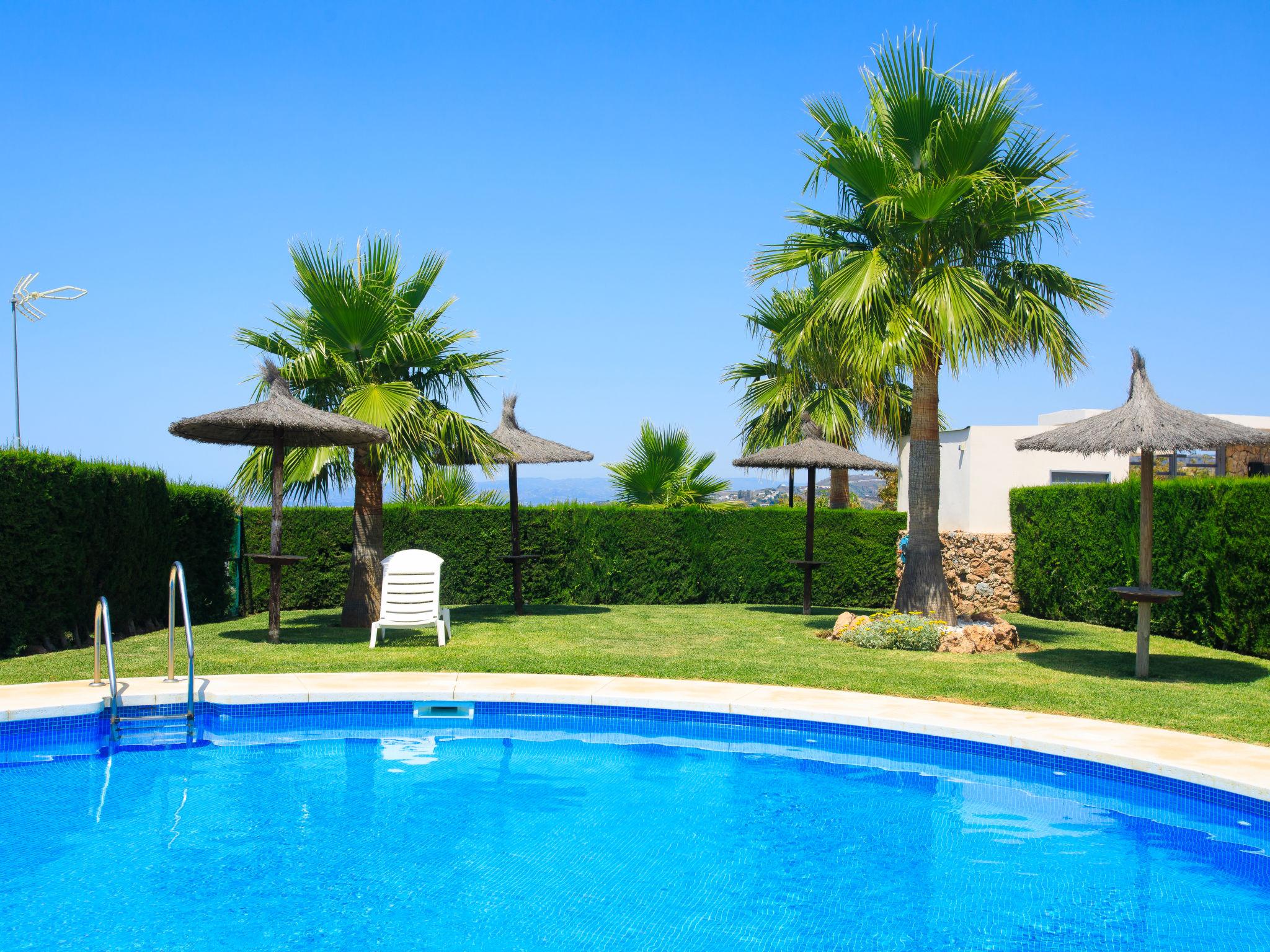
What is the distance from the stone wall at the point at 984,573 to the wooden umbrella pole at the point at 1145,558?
7857mm

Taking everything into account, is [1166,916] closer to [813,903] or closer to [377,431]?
[813,903]

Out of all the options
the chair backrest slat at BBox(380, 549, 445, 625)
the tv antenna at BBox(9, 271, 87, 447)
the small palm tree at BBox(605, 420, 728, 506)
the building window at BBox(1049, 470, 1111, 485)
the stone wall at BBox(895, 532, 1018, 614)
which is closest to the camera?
the chair backrest slat at BBox(380, 549, 445, 625)

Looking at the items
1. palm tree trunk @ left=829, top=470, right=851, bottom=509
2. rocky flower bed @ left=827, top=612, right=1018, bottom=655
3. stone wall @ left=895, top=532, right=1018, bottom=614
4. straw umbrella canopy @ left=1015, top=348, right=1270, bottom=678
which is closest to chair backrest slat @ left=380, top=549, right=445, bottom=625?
rocky flower bed @ left=827, top=612, right=1018, bottom=655

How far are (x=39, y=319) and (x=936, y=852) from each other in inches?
1107

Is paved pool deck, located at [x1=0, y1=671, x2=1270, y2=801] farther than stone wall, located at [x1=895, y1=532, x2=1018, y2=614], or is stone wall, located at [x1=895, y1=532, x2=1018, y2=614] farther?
stone wall, located at [x1=895, y1=532, x2=1018, y2=614]

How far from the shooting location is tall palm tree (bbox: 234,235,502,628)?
11.9 metres

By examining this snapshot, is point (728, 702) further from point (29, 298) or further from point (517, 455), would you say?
point (29, 298)

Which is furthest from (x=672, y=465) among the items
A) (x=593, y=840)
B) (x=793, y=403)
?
(x=593, y=840)

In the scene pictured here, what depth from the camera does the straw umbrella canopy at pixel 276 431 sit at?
→ 10266mm

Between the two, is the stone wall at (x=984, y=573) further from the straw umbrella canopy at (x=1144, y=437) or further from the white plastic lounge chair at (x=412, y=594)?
the white plastic lounge chair at (x=412, y=594)

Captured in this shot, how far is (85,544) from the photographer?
11.2 metres

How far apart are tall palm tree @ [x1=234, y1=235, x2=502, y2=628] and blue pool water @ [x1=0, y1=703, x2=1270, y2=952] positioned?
15.9ft

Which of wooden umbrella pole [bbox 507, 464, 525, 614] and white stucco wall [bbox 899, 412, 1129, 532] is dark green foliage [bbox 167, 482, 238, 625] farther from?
white stucco wall [bbox 899, 412, 1129, 532]

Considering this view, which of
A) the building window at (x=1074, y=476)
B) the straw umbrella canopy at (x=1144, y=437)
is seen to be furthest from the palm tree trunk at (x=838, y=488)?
the straw umbrella canopy at (x=1144, y=437)
